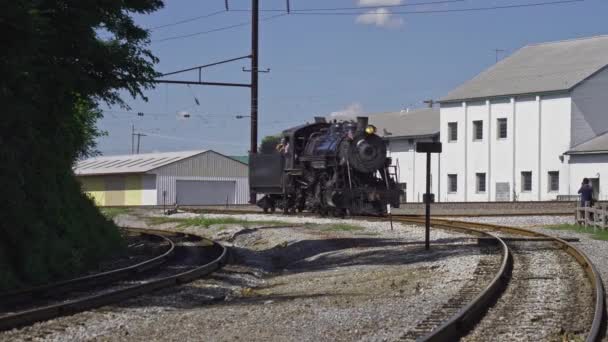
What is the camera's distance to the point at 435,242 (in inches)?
838

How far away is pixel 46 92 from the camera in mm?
15133

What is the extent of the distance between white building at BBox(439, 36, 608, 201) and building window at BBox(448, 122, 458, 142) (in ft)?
0.22

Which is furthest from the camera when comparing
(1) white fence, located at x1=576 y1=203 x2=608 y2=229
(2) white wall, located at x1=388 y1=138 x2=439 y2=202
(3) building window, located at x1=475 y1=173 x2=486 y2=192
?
(2) white wall, located at x1=388 y1=138 x2=439 y2=202

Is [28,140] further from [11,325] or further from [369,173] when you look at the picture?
[369,173]

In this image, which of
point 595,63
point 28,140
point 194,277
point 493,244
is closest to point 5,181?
point 28,140

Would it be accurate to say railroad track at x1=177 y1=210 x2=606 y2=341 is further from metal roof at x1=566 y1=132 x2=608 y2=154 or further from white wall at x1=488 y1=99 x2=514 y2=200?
white wall at x1=488 y1=99 x2=514 y2=200

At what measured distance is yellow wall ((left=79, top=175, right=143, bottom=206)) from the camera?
218ft

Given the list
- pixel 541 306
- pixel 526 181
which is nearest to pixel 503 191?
pixel 526 181

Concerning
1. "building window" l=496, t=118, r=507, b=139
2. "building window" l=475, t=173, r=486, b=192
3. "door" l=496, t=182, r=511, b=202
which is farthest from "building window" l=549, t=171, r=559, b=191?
"building window" l=475, t=173, r=486, b=192

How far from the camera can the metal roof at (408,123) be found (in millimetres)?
64387

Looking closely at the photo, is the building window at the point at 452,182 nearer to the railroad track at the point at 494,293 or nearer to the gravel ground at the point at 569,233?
the gravel ground at the point at 569,233

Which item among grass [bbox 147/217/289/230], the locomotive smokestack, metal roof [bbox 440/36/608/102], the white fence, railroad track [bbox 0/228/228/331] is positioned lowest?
railroad track [bbox 0/228/228/331]

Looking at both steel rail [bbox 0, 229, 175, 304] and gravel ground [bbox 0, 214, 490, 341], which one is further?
steel rail [bbox 0, 229, 175, 304]

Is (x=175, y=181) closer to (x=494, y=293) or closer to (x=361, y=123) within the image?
(x=361, y=123)
